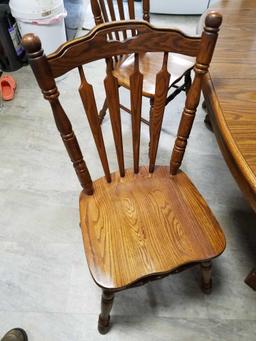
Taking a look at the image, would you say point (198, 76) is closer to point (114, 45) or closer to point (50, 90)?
point (114, 45)

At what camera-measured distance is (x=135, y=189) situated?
0.99 meters

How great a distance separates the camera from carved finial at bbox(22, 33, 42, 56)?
0.56m

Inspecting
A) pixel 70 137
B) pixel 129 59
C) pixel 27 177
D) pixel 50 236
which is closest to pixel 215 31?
pixel 70 137

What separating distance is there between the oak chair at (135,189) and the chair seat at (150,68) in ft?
1.56

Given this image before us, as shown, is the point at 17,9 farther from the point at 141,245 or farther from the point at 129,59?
the point at 141,245

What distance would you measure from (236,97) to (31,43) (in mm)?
594

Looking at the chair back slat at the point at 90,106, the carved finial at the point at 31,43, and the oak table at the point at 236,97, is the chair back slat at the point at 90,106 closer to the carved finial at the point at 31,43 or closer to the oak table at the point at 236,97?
the carved finial at the point at 31,43

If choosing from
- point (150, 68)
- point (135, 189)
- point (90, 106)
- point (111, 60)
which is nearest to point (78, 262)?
point (135, 189)

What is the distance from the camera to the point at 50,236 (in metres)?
1.34

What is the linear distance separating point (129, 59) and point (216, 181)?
831mm

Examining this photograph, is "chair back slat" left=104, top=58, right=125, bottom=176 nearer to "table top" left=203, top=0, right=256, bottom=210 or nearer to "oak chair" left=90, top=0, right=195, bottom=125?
"table top" left=203, top=0, right=256, bottom=210

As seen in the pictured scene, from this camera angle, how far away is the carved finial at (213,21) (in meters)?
0.65

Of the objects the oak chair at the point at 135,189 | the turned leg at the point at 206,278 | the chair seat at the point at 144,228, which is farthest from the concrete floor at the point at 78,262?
the chair seat at the point at 144,228

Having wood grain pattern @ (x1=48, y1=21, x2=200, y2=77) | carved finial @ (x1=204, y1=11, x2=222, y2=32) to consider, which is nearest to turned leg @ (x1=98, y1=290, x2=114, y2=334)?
wood grain pattern @ (x1=48, y1=21, x2=200, y2=77)
